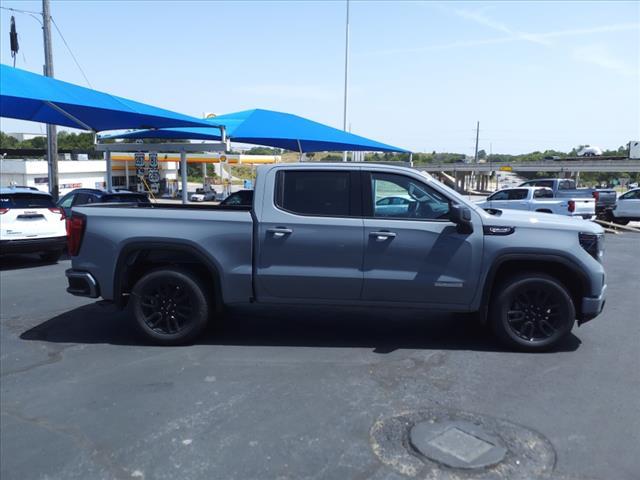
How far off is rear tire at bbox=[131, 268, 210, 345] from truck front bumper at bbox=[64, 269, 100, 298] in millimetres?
401

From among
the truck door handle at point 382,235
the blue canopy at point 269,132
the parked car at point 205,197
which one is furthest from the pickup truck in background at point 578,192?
the parked car at point 205,197

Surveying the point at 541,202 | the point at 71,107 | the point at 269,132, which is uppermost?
the point at 71,107

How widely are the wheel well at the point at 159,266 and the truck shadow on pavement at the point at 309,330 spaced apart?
0.56m

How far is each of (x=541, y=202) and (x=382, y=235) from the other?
14.6m

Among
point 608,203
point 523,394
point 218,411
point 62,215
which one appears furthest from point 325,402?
point 608,203

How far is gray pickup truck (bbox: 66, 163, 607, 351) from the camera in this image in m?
5.34

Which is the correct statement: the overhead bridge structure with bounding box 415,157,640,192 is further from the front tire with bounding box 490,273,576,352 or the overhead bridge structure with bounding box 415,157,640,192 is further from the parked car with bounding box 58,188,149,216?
the front tire with bounding box 490,273,576,352

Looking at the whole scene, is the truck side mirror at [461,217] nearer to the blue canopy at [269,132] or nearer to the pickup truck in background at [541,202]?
the blue canopy at [269,132]

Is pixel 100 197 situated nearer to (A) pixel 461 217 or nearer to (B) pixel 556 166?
(A) pixel 461 217

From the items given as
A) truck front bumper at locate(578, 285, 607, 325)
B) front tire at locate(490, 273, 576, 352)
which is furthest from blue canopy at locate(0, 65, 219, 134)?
truck front bumper at locate(578, 285, 607, 325)

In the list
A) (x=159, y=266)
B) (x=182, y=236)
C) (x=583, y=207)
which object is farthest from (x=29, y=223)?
(x=583, y=207)

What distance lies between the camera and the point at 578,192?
19172 mm

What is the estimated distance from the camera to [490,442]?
3.64 meters

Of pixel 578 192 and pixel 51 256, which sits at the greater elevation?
pixel 578 192
